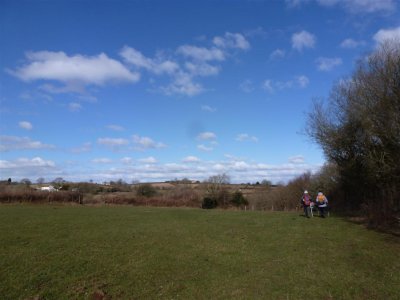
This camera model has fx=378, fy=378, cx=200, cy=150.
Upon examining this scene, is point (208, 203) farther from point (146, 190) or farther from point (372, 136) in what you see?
point (372, 136)

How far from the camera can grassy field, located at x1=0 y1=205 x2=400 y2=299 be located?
402 inches

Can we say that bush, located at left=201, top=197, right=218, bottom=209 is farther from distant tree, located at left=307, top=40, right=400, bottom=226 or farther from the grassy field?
the grassy field

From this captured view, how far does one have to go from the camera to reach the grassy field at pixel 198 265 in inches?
402

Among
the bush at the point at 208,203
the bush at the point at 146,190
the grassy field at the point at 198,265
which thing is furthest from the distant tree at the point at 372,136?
the bush at the point at 146,190

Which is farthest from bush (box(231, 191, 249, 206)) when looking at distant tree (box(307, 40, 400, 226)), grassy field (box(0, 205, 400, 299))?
grassy field (box(0, 205, 400, 299))

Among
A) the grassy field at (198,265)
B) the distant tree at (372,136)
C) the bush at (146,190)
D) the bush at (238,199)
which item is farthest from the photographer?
the bush at (146,190)

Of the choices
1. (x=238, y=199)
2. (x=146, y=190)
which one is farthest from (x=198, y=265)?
(x=146, y=190)

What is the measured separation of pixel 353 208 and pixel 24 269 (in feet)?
104

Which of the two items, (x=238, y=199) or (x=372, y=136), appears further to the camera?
(x=238, y=199)

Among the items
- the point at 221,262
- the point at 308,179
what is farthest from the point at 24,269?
A: the point at 308,179

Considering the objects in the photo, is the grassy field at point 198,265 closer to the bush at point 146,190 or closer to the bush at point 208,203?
the bush at point 208,203

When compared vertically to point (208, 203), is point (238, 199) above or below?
above

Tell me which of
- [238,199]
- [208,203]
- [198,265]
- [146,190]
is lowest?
[198,265]

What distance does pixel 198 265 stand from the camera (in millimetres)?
12945
